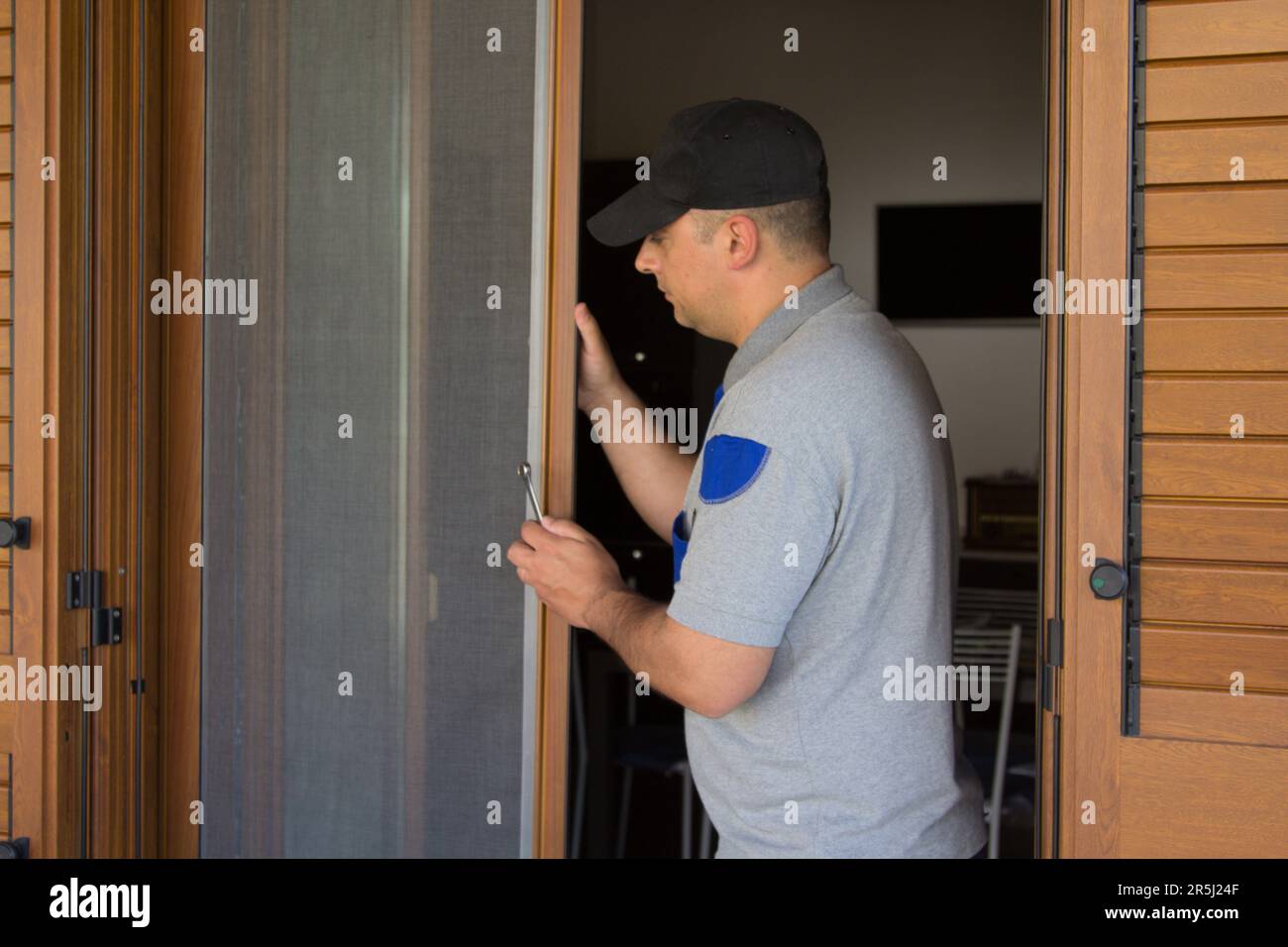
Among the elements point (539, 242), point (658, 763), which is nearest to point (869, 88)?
point (658, 763)

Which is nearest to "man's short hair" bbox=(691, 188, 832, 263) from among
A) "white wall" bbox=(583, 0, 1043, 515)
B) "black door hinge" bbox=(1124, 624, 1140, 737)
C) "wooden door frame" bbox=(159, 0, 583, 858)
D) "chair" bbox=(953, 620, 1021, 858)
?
"wooden door frame" bbox=(159, 0, 583, 858)

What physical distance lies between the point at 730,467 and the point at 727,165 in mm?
441

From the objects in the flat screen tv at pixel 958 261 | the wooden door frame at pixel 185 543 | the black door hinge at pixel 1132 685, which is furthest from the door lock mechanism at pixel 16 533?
the flat screen tv at pixel 958 261

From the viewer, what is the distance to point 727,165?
5.74 ft

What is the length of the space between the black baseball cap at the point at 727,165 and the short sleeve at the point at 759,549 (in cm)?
38

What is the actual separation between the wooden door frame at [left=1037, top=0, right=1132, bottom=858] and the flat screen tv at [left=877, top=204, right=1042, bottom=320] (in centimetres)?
375

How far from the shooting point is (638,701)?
412 centimetres

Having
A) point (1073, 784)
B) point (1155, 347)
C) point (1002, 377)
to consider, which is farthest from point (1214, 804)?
point (1002, 377)

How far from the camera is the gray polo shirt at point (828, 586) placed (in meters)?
1.58

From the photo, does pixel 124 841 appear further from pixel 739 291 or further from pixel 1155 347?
pixel 1155 347

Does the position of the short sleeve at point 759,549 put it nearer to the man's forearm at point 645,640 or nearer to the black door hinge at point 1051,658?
the man's forearm at point 645,640

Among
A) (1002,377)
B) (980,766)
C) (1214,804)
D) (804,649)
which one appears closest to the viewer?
(804,649)

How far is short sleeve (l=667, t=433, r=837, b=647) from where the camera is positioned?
156cm
